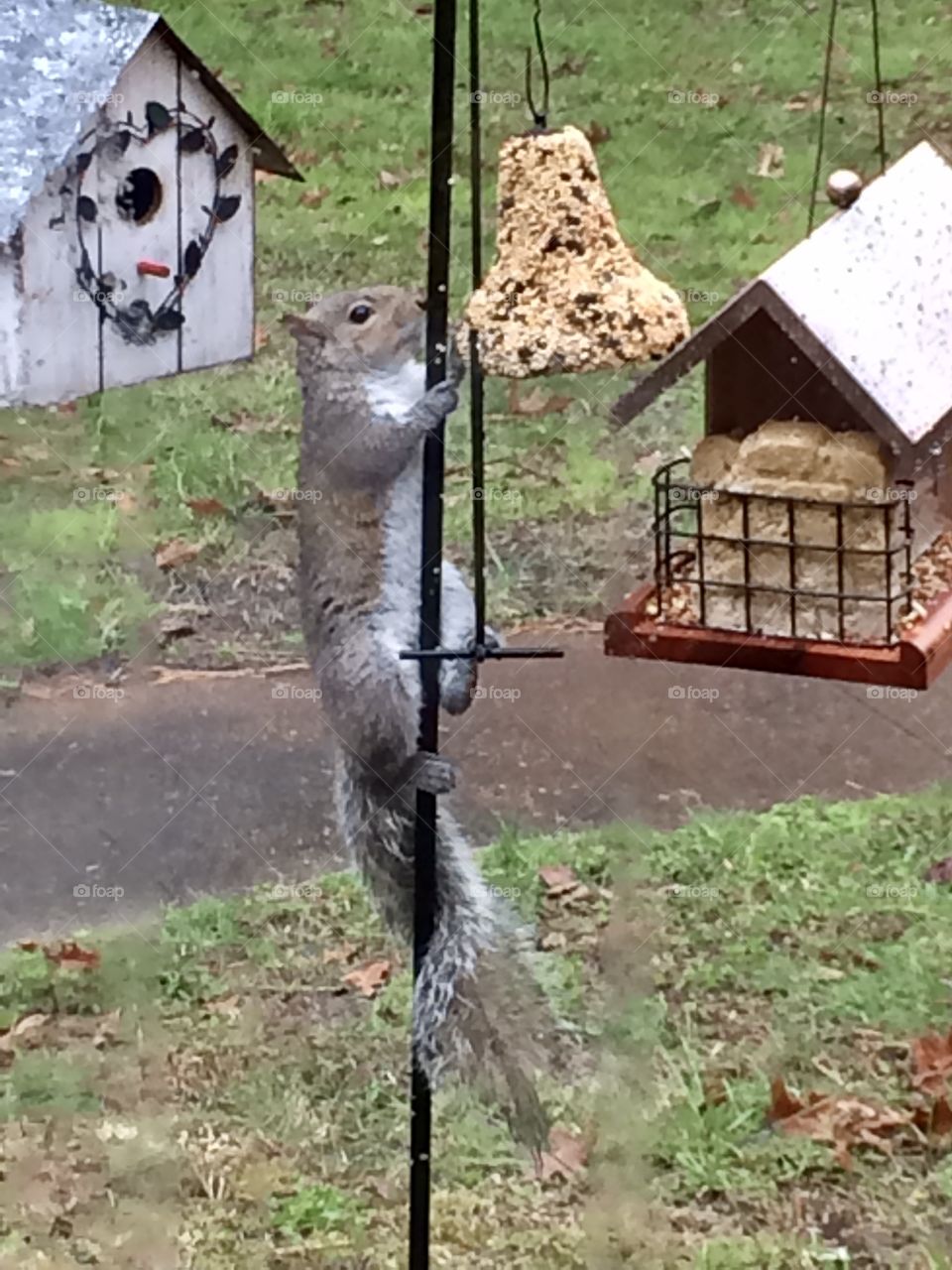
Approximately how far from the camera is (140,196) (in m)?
1.39

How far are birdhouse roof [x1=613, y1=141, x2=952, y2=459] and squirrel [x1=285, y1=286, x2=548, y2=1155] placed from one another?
23 centimetres

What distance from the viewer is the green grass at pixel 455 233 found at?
1.74 m

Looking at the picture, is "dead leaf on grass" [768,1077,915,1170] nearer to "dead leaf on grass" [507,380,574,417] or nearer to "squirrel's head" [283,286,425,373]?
"dead leaf on grass" [507,380,574,417]

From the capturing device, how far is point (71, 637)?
1.88 metres

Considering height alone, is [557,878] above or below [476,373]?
below

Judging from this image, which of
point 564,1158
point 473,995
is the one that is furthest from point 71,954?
point 473,995

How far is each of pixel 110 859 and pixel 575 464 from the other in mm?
677

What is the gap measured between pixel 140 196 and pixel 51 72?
0.38ft

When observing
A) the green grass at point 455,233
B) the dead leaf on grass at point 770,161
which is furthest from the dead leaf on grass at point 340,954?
the dead leaf on grass at point 770,161

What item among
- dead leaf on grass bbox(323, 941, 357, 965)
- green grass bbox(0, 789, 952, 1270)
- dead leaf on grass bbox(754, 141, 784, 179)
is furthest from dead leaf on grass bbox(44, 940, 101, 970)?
dead leaf on grass bbox(754, 141, 784, 179)

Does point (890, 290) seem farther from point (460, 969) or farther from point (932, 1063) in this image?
point (932, 1063)

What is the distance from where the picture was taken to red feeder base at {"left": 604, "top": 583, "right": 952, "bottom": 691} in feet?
3.84

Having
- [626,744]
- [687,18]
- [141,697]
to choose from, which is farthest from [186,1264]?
[687,18]

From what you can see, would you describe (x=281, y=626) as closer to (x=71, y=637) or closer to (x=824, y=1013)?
(x=71, y=637)
